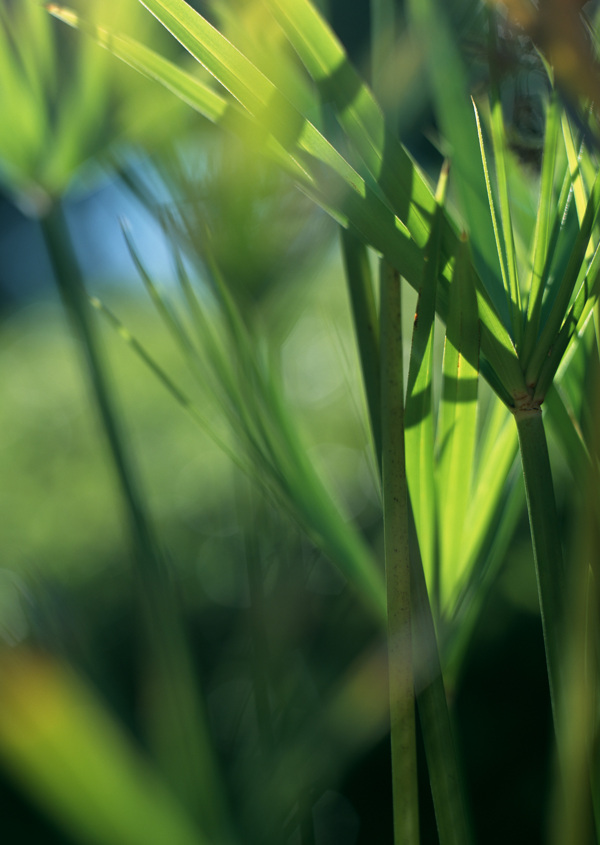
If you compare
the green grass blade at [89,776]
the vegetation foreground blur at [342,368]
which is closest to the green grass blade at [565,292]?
the vegetation foreground blur at [342,368]

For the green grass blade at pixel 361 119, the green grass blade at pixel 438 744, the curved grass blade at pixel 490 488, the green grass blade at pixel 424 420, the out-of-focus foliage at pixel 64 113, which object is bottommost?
the green grass blade at pixel 438 744

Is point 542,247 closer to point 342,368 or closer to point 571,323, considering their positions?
point 571,323

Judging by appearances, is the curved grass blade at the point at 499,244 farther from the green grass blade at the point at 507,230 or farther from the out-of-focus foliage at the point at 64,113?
the out-of-focus foliage at the point at 64,113

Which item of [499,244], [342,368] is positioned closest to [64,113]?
[342,368]

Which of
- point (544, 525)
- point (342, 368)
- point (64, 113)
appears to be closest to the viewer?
point (544, 525)

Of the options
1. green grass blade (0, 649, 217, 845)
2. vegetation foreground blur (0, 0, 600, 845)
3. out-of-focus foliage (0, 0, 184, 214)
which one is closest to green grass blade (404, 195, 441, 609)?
vegetation foreground blur (0, 0, 600, 845)

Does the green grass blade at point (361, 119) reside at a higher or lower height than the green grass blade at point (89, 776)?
higher

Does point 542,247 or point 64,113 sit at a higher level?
point 64,113
